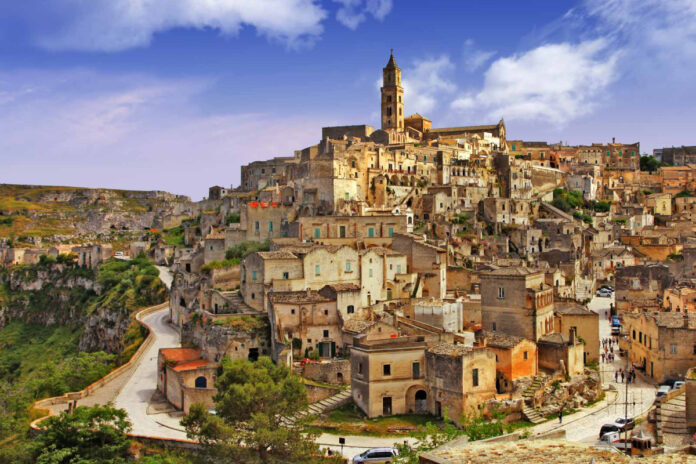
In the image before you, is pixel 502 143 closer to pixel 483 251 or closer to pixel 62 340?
pixel 483 251

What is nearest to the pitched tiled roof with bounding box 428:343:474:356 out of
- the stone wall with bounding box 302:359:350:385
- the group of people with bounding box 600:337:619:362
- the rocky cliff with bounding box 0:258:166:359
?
the stone wall with bounding box 302:359:350:385

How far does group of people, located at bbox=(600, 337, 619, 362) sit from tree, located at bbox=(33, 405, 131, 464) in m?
27.6

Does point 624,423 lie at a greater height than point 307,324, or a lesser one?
lesser

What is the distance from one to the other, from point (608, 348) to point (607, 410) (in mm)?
10707

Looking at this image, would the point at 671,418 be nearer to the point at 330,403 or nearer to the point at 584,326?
the point at 584,326

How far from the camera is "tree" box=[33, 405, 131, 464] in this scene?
2910 centimetres

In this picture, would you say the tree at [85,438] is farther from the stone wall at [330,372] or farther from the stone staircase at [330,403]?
the stone wall at [330,372]

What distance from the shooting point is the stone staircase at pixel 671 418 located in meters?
25.1

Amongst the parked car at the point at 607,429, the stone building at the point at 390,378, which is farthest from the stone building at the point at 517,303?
the parked car at the point at 607,429

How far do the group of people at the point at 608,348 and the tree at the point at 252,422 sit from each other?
20300 millimetres

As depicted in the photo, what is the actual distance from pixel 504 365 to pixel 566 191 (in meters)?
56.2

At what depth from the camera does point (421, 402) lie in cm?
3372

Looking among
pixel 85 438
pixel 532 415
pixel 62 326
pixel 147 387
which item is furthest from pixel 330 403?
pixel 62 326

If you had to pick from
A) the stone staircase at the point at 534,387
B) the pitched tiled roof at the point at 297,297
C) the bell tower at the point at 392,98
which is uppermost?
the bell tower at the point at 392,98
